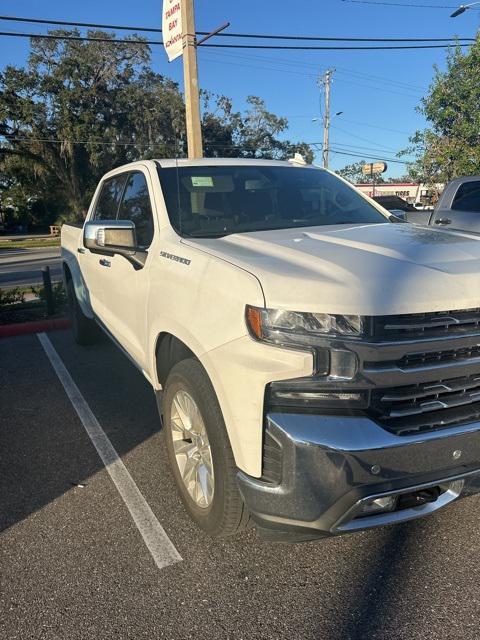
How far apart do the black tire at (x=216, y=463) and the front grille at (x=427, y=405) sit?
0.69 meters

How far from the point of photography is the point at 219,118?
5166 cm

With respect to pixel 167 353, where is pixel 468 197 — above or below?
above

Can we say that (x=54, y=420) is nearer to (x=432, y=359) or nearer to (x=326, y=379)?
(x=326, y=379)

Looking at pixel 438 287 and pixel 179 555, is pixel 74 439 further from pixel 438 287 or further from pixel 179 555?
pixel 438 287

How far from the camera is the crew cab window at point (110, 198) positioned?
15.2 ft

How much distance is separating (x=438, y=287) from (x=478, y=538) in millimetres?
1442

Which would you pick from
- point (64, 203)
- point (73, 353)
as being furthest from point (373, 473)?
point (64, 203)

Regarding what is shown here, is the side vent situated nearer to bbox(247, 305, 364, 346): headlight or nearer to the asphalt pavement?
bbox(247, 305, 364, 346): headlight

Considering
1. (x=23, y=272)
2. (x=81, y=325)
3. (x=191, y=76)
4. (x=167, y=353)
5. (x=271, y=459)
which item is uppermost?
(x=191, y=76)

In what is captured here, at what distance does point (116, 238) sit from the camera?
3.34 meters

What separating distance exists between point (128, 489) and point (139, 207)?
1982 millimetres

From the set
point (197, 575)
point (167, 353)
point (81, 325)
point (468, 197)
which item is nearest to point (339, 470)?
point (197, 575)

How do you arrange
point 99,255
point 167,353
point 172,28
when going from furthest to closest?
point 172,28, point 99,255, point 167,353

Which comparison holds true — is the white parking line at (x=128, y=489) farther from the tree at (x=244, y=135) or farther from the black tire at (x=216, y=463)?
the tree at (x=244, y=135)
